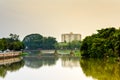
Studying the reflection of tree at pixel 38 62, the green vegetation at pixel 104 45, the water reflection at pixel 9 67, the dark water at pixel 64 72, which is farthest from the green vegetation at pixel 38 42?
the dark water at pixel 64 72

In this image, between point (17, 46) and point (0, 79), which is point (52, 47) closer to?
point (17, 46)

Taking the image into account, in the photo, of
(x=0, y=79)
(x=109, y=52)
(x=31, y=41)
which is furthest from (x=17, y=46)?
(x=0, y=79)

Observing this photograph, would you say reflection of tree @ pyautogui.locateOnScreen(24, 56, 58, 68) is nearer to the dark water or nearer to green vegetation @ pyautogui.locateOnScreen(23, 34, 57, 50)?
the dark water

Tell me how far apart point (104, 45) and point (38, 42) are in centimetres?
6843

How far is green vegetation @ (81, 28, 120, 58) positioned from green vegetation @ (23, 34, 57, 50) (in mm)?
56657

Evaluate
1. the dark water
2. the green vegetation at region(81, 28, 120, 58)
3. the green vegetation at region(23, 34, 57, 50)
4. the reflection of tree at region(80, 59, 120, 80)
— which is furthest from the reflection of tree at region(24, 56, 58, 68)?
the green vegetation at region(23, 34, 57, 50)

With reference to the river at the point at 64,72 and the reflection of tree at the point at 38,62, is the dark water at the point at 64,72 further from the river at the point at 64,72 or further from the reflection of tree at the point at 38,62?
the reflection of tree at the point at 38,62

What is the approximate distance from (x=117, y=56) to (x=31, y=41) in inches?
2851

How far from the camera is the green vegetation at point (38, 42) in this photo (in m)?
116

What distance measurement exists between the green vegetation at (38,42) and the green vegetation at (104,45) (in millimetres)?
56657

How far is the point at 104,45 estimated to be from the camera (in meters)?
50.0

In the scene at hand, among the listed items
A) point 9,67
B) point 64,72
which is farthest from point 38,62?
point 64,72

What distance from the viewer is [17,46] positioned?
85062 mm

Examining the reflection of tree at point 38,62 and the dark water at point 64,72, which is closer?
the dark water at point 64,72
